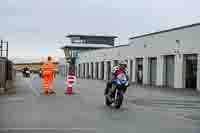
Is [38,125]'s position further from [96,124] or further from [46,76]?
[46,76]

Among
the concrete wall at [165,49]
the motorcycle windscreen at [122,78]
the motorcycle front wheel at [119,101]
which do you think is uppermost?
the concrete wall at [165,49]

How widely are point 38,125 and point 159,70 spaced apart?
28.9 metres

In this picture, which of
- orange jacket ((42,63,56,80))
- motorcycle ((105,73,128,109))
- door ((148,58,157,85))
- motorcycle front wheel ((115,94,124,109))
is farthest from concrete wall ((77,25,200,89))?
motorcycle front wheel ((115,94,124,109))

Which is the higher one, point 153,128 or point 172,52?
point 172,52

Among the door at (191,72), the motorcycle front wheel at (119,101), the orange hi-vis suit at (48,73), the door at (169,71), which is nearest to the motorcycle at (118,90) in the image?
the motorcycle front wheel at (119,101)

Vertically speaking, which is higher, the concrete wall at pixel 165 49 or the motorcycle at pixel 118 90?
the concrete wall at pixel 165 49

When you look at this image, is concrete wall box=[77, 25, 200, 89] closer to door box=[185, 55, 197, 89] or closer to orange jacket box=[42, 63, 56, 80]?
door box=[185, 55, 197, 89]

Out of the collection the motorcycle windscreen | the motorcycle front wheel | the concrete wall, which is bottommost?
the motorcycle front wheel

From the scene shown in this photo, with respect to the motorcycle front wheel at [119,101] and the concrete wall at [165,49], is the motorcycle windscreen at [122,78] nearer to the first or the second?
the motorcycle front wheel at [119,101]

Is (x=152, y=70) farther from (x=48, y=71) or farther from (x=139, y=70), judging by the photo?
(x=48, y=71)

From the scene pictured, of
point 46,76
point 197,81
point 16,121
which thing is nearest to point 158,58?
point 197,81

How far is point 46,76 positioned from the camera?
18.8 m

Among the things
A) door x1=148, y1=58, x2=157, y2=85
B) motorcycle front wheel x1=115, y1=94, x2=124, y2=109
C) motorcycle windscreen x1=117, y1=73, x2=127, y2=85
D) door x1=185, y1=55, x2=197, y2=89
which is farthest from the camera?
door x1=148, y1=58, x2=157, y2=85

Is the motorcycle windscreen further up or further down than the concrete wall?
further down
